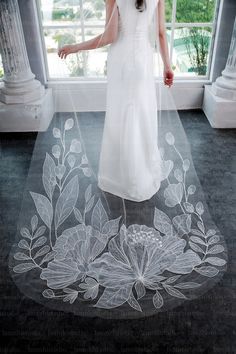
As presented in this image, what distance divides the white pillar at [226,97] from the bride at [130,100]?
50.4 inches

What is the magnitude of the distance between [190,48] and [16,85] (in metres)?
1.69

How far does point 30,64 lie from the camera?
3084 millimetres

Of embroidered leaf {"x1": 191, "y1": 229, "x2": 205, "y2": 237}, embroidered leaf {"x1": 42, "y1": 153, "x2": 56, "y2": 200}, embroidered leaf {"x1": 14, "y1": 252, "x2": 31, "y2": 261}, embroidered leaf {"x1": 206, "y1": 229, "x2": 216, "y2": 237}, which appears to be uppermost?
embroidered leaf {"x1": 42, "y1": 153, "x2": 56, "y2": 200}

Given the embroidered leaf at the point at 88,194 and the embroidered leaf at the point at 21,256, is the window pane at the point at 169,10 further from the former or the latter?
the embroidered leaf at the point at 21,256

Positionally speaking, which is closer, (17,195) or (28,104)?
(17,195)

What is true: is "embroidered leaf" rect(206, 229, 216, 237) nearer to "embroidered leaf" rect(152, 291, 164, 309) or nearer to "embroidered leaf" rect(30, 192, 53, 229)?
"embroidered leaf" rect(152, 291, 164, 309)

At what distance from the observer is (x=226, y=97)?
9.73ft

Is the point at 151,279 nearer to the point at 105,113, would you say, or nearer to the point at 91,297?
the point at 91,297

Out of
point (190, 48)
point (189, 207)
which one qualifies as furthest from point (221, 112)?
point (189, 207)

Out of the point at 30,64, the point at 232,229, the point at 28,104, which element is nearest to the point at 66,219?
the point at 232,229

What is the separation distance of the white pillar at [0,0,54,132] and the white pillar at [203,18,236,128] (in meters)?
1.55

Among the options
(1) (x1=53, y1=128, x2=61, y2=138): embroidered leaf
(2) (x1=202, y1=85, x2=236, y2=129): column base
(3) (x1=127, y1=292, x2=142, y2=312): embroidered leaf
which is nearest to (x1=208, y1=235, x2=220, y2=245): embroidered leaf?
(3) (x1=127, y1=292, x2=142, y2=312): embroidered leaf

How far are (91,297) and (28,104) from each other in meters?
1.96

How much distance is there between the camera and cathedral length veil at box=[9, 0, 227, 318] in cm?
151
